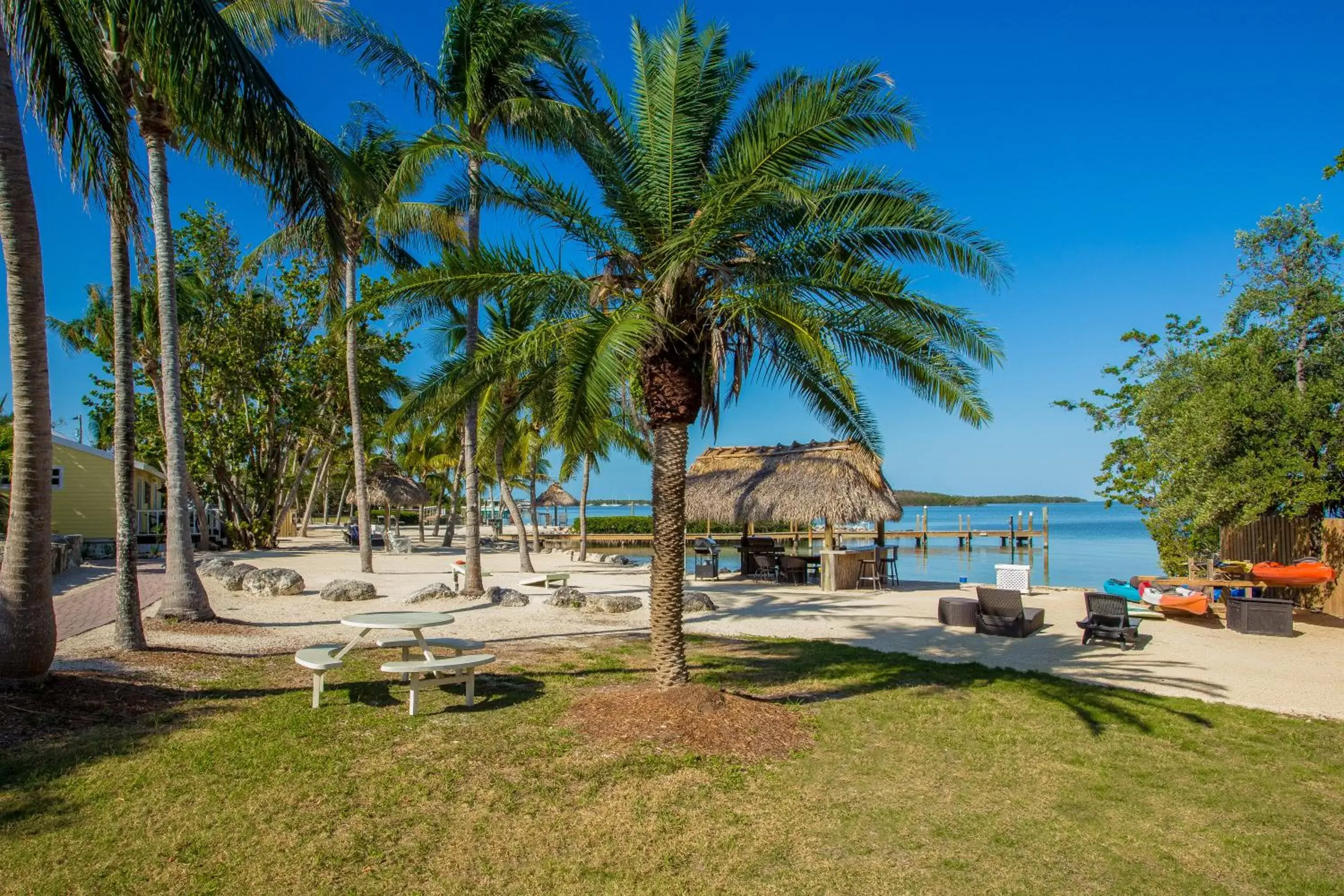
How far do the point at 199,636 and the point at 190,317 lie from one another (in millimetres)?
21395

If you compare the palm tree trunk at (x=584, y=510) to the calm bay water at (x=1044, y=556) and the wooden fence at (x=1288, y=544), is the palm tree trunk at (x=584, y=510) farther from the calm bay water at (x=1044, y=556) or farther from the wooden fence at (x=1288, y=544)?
the wooden fence at (x=1288, y=544)

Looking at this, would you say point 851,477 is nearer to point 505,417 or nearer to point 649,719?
point 505,417

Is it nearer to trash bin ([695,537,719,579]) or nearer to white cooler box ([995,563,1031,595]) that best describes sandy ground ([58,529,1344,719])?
white cooler box ([995,563,1031,595])

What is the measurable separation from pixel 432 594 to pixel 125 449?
6.16 metres

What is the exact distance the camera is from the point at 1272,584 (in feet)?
41.9

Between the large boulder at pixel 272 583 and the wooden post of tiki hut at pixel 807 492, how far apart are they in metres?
8.72

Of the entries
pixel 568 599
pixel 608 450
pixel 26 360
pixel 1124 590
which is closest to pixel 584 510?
pixel 608 450

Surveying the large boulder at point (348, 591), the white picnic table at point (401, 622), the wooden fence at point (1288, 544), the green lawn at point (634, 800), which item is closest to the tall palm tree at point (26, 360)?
the green lawn at point (634, 800)

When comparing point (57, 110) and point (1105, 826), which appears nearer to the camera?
point (1105, 826)

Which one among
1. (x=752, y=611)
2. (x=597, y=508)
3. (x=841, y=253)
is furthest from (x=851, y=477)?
(x=597, y=508)

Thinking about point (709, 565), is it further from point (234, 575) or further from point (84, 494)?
point (84, 494)

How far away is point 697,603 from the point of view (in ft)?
45.8

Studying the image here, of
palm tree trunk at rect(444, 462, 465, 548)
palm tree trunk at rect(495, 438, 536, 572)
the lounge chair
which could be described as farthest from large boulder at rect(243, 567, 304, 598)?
palm tree trunk at rect(444, 462, 465, 548)

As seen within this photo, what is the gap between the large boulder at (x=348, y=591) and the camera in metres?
13.9
